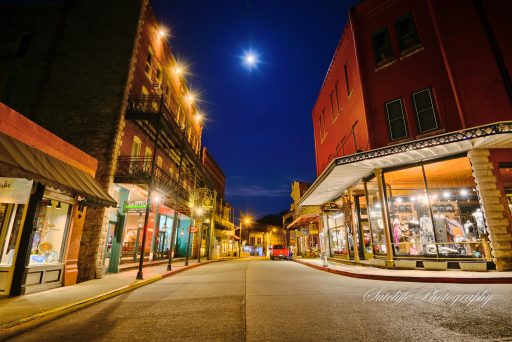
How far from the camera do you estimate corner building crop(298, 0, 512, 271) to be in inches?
392

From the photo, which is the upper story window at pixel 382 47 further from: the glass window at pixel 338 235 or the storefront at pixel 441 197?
the glass window at pixel 338 235

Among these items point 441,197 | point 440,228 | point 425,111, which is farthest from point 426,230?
point 425,111

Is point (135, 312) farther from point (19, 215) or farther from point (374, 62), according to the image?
point (374, 62)

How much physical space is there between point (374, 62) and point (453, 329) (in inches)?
564

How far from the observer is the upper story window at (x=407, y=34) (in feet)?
43.6

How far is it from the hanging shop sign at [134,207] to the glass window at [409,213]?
40.0 ft

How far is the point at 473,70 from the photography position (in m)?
11.2

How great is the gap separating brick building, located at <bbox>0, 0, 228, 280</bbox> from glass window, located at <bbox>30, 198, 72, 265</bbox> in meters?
2.06

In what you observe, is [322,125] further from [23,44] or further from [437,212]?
[23,44]

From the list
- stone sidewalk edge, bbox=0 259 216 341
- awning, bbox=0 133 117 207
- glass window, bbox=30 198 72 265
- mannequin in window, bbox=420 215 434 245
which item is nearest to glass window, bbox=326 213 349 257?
mannequin in window, bbox=420 215 434 245

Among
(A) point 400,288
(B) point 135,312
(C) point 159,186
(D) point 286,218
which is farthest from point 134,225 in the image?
(D) point 286,218

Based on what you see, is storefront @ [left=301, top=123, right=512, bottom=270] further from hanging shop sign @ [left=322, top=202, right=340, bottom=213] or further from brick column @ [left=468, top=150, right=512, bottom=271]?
hanging shop sign @ [left=322, top=202, right=340, bottom=213]

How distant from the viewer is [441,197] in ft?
38.1

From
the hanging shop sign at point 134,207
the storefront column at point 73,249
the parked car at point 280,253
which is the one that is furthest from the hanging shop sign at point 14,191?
the parked car at point 280,253
